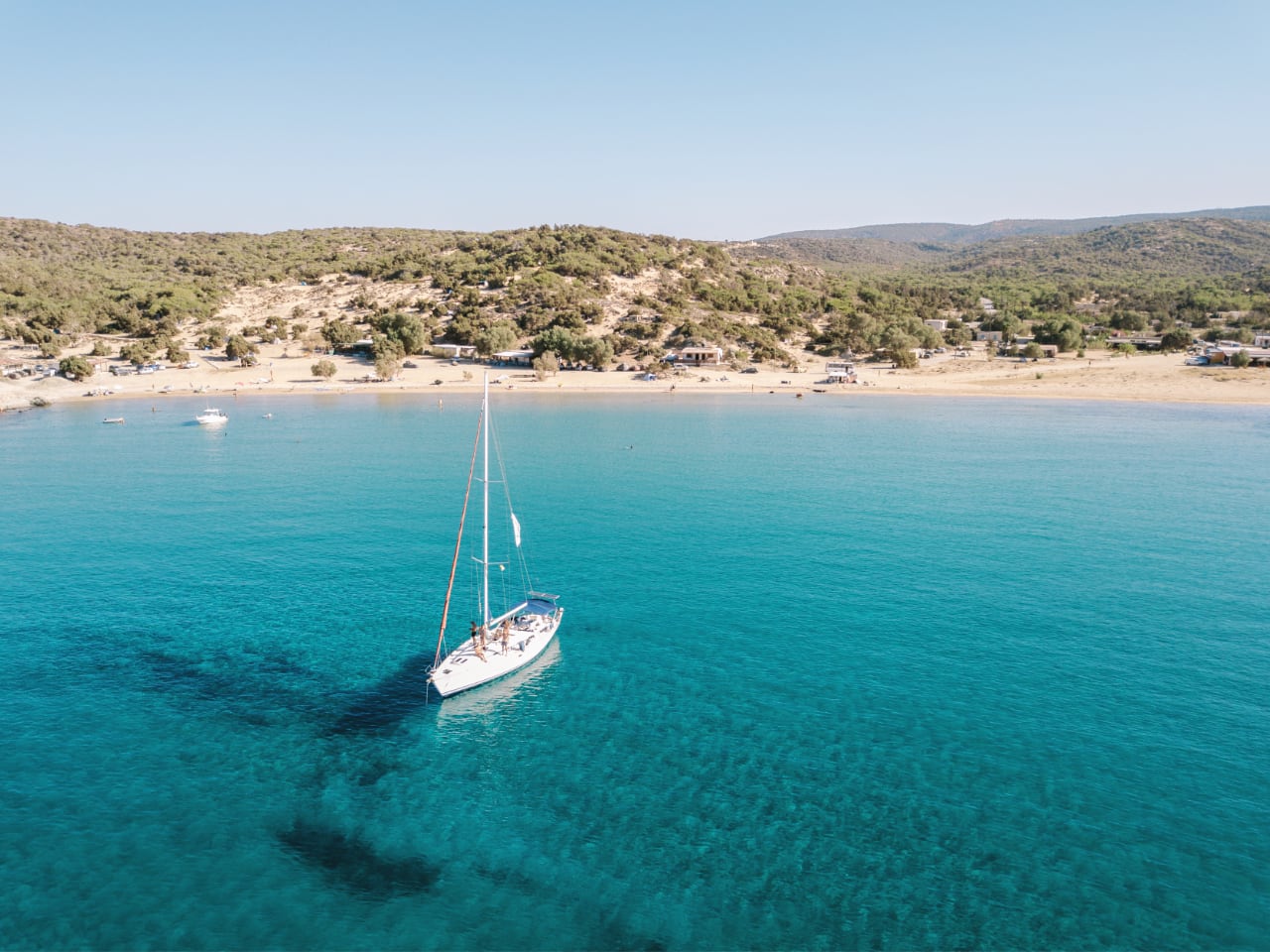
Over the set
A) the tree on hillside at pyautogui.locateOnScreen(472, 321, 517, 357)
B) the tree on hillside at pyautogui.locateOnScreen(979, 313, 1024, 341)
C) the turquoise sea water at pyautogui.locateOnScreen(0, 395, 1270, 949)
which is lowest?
the turquoise sea water at pyautogui.locateOnScreen(0, 395, 1270, 949)

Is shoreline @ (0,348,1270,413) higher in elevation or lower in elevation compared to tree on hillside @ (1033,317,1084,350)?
lower

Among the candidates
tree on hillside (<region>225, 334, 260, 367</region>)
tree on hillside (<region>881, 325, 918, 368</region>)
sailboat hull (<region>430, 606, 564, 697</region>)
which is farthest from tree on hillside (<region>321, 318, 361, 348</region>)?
sailboat hull (<region>430, 606, 564, 697</region>)

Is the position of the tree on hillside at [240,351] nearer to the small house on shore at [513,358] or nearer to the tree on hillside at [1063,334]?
the small house on shore at [513,358]

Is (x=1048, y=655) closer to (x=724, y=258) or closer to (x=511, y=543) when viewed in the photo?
(x=511, y=543)

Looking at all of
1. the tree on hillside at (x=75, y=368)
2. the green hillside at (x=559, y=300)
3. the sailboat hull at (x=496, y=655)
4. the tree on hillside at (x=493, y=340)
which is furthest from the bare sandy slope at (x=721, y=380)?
the sailboat hull at (x=496, y=655)

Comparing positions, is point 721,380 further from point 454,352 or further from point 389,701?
point 389,701

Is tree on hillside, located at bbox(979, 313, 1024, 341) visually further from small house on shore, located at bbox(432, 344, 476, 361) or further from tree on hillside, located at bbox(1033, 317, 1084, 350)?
small house on shore, located at bbox(432, 344, 476, 361)

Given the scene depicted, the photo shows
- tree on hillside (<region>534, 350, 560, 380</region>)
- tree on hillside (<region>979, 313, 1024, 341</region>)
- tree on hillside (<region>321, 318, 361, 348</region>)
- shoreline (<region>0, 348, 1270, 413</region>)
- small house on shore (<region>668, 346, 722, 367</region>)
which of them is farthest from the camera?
tree on hillside (<region>979, 313, 1024, 341</region>)
